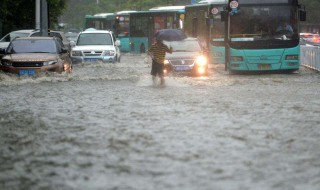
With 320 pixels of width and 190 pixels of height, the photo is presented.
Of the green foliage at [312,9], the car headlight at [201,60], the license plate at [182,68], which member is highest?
the green foliage at [312,9]

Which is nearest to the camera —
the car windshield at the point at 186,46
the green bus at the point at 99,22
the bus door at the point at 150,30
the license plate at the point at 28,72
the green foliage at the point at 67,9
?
the license plate at the point at 28,72

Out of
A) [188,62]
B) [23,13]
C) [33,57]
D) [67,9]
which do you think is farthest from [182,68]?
[67,9]

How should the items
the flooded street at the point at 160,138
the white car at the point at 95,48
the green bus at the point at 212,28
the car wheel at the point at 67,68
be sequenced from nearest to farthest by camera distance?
1. the flooded street at the point at 160,138
2. the car wheel at the point at 67,68
3. the green bus at the point at 212,28
4. the white car at the point at 95,48

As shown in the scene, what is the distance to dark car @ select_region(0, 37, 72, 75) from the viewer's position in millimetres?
24688

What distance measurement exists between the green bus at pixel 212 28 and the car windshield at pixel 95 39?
4245 millimetres

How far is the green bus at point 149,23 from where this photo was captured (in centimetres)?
4909

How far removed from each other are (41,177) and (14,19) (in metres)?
47.9

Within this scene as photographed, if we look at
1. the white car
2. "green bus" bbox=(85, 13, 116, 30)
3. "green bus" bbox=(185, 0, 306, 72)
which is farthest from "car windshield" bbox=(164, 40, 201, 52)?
"green bus" bbox=(85, 13, 116, 30)

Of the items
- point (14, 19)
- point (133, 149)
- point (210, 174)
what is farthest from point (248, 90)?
point (14, 19)

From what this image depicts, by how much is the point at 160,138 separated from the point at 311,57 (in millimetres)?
21950

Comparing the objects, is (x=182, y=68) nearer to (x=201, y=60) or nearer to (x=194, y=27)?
(x=201, y=60)

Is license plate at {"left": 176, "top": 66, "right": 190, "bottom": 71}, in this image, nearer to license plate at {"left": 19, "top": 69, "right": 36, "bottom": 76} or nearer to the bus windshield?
the bus windshield

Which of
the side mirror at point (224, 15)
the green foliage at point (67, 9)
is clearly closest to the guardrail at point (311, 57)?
the side mirror at point (224, 15)

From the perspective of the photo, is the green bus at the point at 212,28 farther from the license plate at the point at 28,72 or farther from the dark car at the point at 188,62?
the license plate at the point at 28,72
